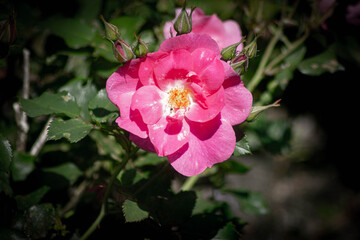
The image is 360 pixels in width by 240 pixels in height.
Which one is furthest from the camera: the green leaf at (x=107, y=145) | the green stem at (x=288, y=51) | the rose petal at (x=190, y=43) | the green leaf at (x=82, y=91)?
the green stem at (x=288, y=51)

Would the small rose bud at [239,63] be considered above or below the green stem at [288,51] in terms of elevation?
above

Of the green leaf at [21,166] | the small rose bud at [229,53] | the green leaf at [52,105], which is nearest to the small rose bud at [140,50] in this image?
the small rose bud at [229,53]

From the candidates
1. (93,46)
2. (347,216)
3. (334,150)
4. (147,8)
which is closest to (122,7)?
(147,8)

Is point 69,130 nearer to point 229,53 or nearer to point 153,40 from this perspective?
point 229,53

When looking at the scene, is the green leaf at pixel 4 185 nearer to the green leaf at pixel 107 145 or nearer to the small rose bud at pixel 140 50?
the green leaf at pixel 107 145

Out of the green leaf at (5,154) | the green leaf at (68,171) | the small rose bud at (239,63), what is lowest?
the green leaf at (68,171)

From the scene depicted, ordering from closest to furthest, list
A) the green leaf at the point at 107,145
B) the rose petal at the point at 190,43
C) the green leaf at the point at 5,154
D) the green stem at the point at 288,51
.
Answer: the rose petal at the point at 190,43 < the green leaf at the point at 5,154 < the green leaf at the point at 107,145 < the green stem at the point at 288,51

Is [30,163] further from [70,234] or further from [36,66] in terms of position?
[36,66]
